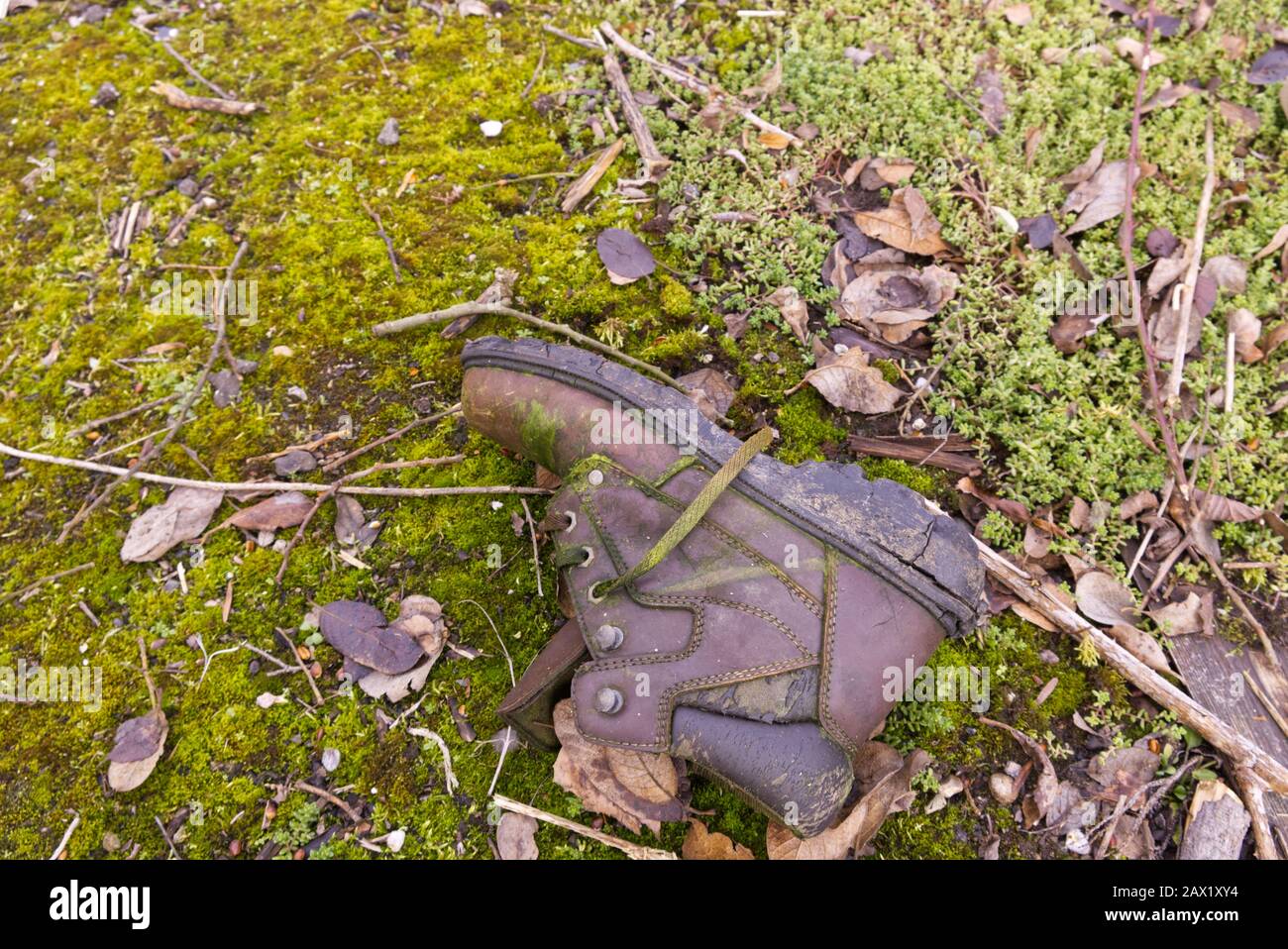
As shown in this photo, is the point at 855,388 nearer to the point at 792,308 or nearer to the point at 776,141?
the point at 792,308

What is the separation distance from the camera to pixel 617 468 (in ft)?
9.84

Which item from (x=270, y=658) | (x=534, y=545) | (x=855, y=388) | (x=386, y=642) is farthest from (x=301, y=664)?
(x=855, y=388)

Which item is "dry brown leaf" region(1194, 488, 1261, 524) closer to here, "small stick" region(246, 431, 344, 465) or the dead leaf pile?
the dead leaf pile

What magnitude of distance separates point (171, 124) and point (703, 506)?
426 cm

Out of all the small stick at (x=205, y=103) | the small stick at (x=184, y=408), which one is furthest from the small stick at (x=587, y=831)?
the small stick at (x=205, y=103)

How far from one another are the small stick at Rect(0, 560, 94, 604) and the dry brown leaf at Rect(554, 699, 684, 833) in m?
2.34

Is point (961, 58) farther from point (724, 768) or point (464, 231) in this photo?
point (724, 768)

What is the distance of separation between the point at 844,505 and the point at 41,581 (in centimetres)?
358

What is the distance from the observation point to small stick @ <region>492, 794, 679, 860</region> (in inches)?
115

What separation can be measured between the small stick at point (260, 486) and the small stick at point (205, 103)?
92.8 inches

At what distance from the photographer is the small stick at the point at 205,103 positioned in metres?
4.59

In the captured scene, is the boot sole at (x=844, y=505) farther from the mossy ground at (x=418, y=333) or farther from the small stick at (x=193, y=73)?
the small stick at (x=193, y=73)

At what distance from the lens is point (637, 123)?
14.3 feet
